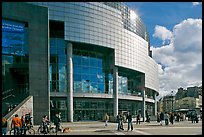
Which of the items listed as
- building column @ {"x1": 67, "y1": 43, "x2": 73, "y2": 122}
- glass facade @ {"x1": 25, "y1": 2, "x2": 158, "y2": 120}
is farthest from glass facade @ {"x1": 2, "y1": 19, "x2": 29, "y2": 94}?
building column @ {"x1": 67, "y1": 43, "x2": 73, "y2": 122}

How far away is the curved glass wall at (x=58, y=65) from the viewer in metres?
54.3

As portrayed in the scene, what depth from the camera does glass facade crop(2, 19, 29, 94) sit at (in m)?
41.5

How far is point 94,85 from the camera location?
195ft

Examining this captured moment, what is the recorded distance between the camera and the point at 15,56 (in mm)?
45438

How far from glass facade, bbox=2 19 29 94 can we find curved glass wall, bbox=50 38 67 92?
20.8ft

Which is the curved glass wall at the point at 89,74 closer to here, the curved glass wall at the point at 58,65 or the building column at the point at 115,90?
the building column at the point at 115,90

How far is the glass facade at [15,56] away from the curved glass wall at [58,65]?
6.34m

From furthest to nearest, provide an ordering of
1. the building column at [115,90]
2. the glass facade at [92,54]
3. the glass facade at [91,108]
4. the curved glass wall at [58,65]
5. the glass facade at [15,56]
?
the building column at [115,90] < the glass facade at [91,108] < the glass facade at [92,54] < the curved glass wall at [58,65] < the glass facade at [15,56]

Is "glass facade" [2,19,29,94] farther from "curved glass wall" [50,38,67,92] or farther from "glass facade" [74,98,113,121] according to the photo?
"glass facade" [74,98,113,121]

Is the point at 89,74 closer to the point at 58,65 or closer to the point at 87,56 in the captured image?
the point at 87,56

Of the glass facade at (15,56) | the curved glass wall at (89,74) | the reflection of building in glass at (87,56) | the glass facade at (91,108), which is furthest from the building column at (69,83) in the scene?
the glass facade at (15,56)

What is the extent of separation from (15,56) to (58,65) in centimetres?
1100

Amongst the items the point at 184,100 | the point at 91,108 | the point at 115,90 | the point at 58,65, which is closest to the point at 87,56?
the point at 58,65

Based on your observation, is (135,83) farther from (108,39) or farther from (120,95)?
(108,39)
